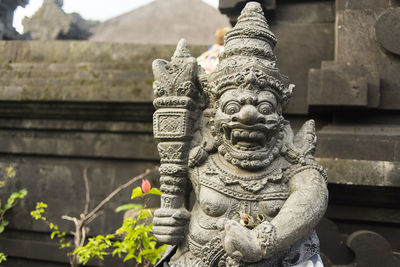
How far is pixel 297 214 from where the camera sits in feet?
4.93

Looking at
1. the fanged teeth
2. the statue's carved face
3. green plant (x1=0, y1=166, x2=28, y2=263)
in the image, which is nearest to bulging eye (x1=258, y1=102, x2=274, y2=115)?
the statue's carved face

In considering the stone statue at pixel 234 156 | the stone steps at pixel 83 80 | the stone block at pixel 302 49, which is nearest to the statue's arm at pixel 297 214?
the stone statue at pixel 234 156

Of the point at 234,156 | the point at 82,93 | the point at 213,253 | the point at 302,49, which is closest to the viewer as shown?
the point at 213,253

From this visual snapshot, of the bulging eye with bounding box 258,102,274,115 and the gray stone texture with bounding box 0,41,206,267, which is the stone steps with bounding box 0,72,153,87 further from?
the bulging eye with bounding box 258,102,274,115

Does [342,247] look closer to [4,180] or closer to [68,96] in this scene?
[68,96]

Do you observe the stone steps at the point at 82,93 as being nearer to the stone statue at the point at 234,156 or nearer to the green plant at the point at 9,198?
the green plant at the point at 9,198

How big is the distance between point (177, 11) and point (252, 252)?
12.3 m

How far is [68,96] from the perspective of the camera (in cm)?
337

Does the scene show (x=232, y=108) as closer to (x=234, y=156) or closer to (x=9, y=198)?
(x=234, y=156)

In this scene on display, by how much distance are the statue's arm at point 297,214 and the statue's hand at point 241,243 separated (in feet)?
0.11

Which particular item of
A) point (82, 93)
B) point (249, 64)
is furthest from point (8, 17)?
point (249, 64)

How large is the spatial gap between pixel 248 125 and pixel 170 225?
0.67m

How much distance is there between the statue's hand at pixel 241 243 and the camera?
52.9 inches

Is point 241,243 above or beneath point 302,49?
beneath
